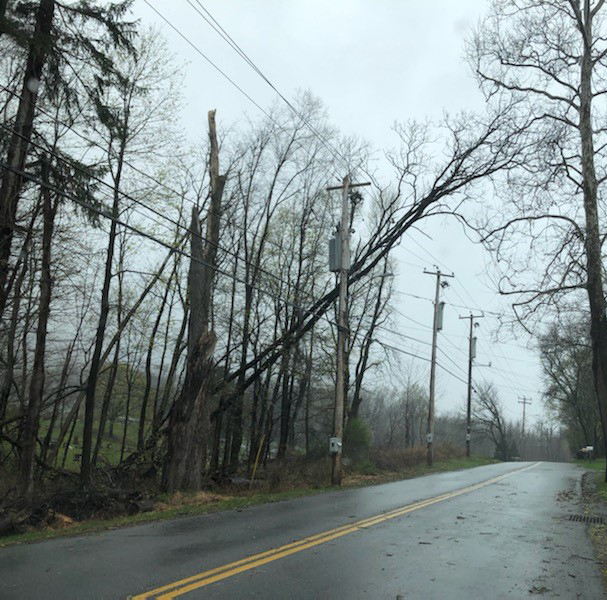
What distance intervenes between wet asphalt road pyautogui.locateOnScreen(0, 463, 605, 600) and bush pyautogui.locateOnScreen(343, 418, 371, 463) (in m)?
16.2

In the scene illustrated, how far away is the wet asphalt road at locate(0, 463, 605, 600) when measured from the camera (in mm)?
5898

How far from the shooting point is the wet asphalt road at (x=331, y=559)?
5898 millimetres

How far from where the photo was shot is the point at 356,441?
2795cm

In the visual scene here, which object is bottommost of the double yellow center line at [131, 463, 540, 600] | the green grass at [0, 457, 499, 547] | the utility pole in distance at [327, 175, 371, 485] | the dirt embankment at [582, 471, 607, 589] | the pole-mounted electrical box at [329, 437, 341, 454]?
the green grass at [0, 457, 499, 547]

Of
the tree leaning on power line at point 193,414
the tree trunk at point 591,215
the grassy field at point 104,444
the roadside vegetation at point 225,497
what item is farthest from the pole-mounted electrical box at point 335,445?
the tree trunk at point 591,215

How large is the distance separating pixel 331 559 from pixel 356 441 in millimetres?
21176

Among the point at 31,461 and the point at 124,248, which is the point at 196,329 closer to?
the point at 31,461

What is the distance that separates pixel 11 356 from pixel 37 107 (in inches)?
339

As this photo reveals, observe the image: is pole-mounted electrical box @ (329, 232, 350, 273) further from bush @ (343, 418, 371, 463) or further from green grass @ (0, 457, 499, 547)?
bush @ (343, 418, 371, 463)

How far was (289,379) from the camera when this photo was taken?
2967cm

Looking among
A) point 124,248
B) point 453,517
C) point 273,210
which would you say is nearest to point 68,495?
point 453,517

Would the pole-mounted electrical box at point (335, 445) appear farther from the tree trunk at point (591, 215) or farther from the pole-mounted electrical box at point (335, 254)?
the tree trunk at point (591, 215)

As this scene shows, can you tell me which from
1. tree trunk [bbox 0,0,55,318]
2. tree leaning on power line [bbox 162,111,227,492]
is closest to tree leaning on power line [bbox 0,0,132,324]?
tree trunk [bbox 0,0,55,318]

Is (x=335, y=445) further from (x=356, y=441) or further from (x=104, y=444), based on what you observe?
(x=104, y=444)
